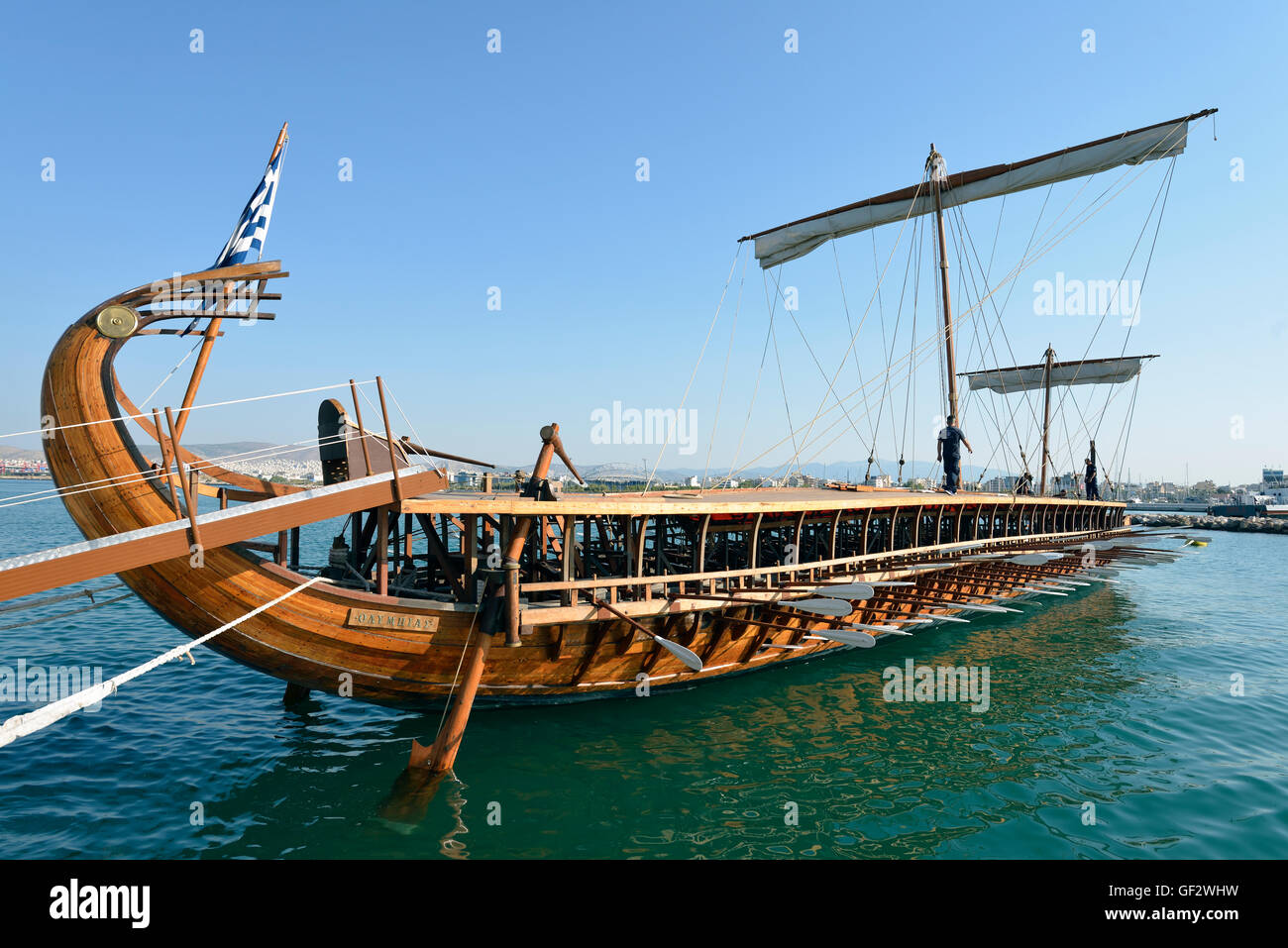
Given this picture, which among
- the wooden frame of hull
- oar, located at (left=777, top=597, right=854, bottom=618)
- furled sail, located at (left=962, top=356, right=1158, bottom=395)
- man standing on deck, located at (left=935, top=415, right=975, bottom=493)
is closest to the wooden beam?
the wooden frame of hull

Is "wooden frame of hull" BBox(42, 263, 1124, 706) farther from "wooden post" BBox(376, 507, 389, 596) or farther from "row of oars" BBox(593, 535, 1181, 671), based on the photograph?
"row of oars" BBox(593, 535, 1181, 671)

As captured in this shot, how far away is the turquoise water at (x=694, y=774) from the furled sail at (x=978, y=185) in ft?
55.9

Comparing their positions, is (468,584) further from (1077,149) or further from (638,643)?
(1077,149)

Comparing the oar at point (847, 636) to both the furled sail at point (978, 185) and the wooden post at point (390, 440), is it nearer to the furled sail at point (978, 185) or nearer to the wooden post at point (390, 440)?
the wooden post at point (390, 440)

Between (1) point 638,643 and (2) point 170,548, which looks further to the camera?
(1) point 638,643

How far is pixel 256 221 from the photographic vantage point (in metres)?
8.35

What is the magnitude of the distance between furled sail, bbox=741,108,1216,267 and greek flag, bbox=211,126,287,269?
1953 centimetres

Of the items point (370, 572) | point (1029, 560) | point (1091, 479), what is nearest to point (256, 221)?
point (370, 572)

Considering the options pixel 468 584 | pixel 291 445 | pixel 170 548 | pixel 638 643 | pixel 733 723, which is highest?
pixel 291 445

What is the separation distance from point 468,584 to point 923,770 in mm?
8309

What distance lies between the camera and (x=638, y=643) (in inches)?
458

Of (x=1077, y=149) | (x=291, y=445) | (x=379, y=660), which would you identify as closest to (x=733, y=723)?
(x=379, y=660)
